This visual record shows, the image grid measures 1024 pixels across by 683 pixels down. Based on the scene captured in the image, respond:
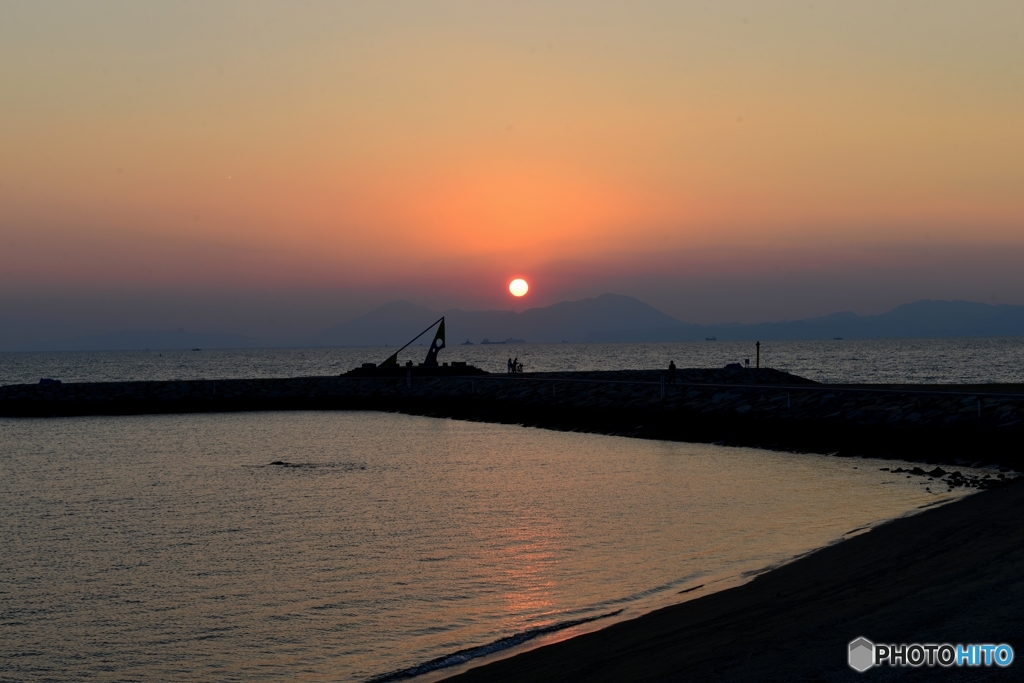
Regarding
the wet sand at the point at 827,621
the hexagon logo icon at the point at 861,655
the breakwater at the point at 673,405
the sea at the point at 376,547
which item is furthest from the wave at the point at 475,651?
the breakwater at the point at 673,405

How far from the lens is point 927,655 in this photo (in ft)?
23.7

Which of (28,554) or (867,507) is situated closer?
(28,554)

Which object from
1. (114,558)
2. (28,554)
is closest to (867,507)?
(114,558)

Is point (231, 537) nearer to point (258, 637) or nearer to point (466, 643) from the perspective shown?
point (258, 637)

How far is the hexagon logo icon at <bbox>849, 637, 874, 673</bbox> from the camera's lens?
7.23m

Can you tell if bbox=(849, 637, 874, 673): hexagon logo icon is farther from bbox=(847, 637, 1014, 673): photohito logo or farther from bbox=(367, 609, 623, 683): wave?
bbox=(367, 609, 623, 683): wave

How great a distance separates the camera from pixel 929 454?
1068 inches

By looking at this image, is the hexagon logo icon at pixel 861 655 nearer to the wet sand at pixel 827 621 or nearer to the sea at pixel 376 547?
the wet sand at pixel 827 621

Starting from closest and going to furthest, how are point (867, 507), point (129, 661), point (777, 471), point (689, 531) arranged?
point (129, 661)
point (689, 531)
point (867, 507)
point (777, 471)

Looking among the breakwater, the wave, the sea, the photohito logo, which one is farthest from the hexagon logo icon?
the breakwater

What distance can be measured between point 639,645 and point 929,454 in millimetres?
20466

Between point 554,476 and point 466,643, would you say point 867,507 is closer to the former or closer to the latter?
point 554,476

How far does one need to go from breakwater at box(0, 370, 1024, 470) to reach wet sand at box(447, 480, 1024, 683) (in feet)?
45.3

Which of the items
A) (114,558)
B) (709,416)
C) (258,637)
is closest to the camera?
(258,637)
